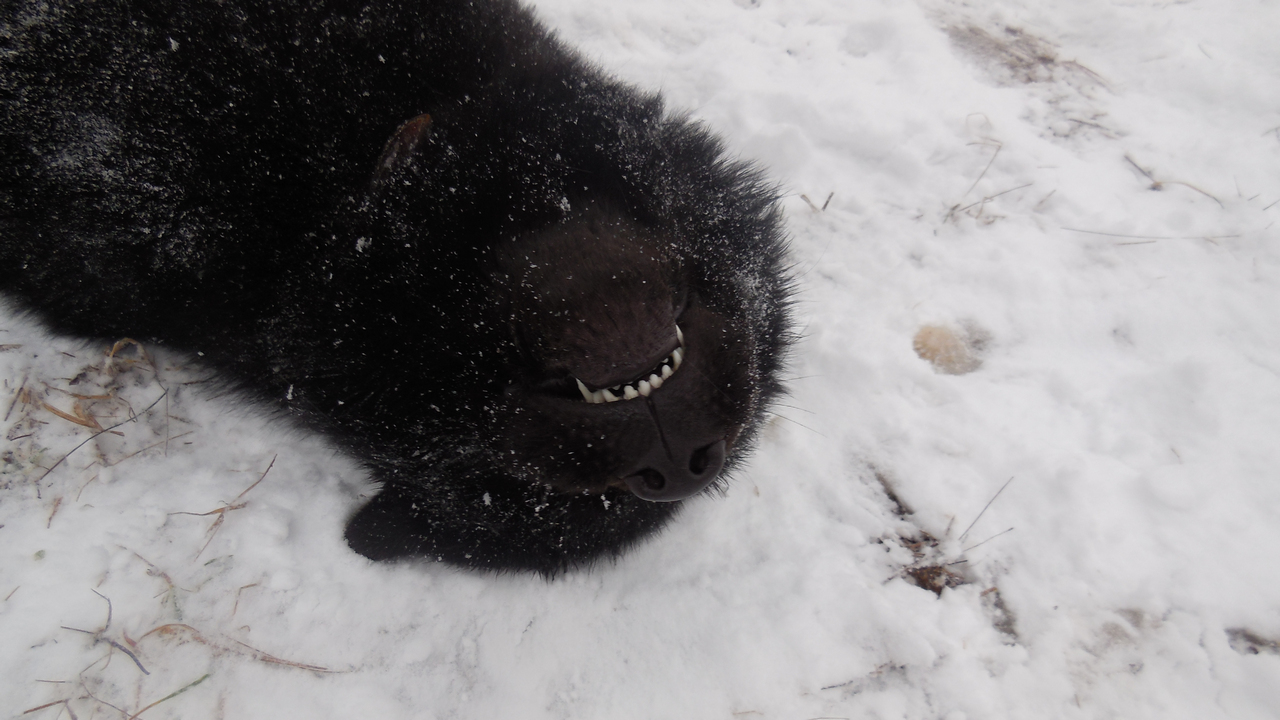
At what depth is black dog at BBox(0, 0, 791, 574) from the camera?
55.7 inches

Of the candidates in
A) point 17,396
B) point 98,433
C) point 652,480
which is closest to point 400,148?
point 652,480

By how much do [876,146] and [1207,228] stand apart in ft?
4.67

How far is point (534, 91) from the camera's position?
170cm

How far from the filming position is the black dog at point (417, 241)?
1415mm

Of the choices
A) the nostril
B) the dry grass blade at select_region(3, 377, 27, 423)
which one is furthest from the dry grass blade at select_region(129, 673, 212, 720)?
the nostril

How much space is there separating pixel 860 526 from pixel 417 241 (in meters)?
1.68

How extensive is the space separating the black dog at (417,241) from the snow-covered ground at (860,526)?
1.47ft

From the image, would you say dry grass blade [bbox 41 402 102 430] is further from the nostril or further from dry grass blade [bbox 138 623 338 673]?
the nostril

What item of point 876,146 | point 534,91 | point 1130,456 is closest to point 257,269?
point 534,91

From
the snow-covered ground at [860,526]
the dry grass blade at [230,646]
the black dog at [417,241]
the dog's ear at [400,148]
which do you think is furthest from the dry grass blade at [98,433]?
the dog's ear at [400,148]

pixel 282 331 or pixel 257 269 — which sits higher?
pixel 257 269

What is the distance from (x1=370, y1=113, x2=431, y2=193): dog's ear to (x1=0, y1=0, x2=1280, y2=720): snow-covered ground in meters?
1.18

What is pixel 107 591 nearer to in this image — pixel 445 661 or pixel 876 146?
pixel 445 661

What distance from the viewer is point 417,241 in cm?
148
